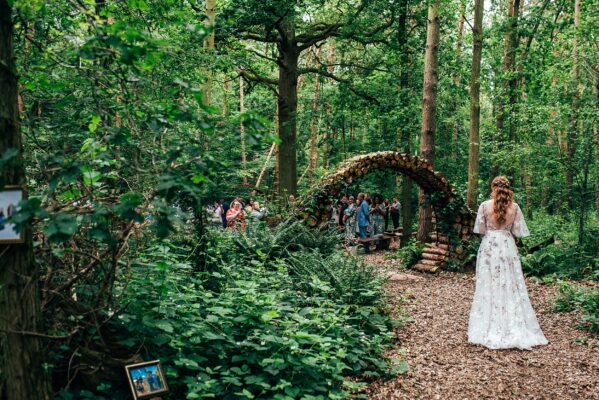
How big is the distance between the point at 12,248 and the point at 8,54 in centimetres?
106

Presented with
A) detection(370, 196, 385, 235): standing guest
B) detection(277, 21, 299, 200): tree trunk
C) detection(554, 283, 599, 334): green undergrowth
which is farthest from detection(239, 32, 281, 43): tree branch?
detection(554, 283, 599, 334): green undergrowth

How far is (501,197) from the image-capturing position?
6258mm

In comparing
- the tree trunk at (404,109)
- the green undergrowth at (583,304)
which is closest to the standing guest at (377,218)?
the tree trunk at (404,109)

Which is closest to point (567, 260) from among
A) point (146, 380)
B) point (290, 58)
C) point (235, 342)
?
point (235, 342)

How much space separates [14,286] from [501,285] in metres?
5.66

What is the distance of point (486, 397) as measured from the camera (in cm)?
462

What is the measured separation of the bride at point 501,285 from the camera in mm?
6168

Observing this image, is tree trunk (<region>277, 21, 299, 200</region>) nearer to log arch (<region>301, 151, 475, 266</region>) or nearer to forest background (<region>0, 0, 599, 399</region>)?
forest background (<region>0, 0, 599, 399</region>)

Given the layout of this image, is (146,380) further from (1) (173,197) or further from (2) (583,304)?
(2) (583,304)

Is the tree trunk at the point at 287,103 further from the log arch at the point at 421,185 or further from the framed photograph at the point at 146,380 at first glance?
the framed photograph at the point at 146,380

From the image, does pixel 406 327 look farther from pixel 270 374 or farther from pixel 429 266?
pixel 429 266

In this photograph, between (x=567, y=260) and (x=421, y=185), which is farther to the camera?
(x=421, y=185)

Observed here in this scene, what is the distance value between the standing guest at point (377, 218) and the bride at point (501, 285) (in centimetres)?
994

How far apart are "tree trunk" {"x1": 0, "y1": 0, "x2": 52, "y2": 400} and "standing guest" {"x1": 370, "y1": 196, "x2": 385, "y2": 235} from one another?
14.3 meters
